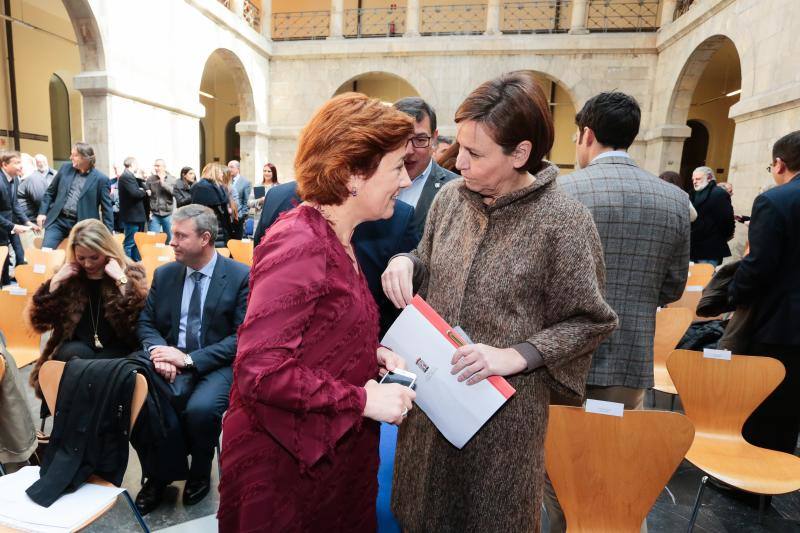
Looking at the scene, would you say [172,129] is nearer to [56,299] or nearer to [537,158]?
[56,299]

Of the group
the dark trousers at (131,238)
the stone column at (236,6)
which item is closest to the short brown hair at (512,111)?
the dark trousers at (131,238)

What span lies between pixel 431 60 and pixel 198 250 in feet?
37.6

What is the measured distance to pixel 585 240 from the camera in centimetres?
120

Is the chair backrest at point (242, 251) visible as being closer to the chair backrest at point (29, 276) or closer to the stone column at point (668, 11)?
the chair backrest at point (29, 276)

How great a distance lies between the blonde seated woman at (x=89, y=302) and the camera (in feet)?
9.53

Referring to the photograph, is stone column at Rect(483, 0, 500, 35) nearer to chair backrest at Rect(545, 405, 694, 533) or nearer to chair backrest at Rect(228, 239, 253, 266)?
chair backrest at Rect(228, 239, 253, 266)

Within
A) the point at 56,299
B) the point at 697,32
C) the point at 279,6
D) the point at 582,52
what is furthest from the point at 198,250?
the point at 279,6

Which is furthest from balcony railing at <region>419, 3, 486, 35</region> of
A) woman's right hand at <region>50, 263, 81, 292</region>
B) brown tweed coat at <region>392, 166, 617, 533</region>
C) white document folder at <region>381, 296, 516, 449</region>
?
white document folder at <region>381, 296, 516, 449</region>

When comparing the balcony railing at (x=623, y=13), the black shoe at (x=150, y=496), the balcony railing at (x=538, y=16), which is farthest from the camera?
the balcony railing at (x=538, y=16)

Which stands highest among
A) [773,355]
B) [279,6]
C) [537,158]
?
[279,6]

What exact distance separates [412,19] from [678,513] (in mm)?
13136

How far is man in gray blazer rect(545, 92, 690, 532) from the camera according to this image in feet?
6.19

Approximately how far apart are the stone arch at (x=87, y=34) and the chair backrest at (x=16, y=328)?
6241 millimetres

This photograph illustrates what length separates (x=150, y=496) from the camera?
8.39ft
